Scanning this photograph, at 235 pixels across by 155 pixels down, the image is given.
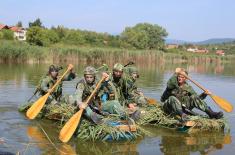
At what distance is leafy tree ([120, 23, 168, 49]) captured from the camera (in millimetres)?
86250

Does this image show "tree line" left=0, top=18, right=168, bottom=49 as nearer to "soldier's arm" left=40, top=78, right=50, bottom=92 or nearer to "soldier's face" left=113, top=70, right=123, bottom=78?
"soldier's arm" left=40, top=78, right=50, bottom=92

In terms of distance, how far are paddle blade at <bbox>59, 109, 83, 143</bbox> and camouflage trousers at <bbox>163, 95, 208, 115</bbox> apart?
7.79 ft

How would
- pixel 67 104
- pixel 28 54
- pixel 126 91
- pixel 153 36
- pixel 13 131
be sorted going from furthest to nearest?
1. pixel 153 36
2. pixel 28 54
3. pixel 126 91
4. pixel 67 104
5. pixel 13 131

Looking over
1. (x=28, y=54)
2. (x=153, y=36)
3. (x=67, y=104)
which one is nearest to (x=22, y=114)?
(x=67, y=104)

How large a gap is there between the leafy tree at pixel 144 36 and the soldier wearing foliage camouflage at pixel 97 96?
251 feet

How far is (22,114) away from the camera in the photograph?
11148 mm

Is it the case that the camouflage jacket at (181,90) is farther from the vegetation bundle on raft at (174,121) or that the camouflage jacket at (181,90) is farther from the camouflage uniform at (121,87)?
the camouflage uniform at (121,87)

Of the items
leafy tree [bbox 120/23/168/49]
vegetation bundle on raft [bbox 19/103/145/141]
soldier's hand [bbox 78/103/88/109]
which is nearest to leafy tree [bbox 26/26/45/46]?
leafy tree [bbox 120/23/168/49]

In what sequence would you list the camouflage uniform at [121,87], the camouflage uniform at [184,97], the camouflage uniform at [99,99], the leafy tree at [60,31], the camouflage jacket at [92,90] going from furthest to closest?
the leafy tree at [60,31] < the camouflage uniform at [121,87] < the camouflage uniform at [184,97] < the camouflage jacket at [92,90] < the camouflage uniform at [99,99]

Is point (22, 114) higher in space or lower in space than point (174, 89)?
lower

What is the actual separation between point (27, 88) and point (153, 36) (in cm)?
8035

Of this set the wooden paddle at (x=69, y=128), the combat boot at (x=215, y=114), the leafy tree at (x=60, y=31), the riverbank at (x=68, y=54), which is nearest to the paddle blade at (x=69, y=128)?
the wooden paddle at (x=69, y=128)

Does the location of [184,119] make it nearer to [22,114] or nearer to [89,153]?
[89,153]

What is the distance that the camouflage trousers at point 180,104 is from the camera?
9372mm
